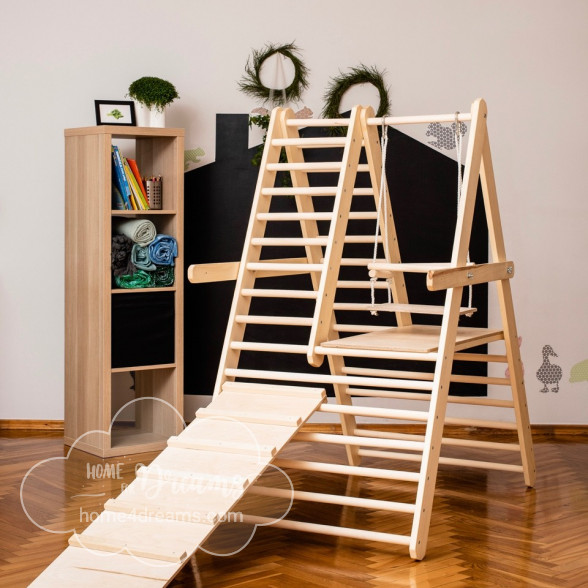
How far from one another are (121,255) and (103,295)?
0.24 metres

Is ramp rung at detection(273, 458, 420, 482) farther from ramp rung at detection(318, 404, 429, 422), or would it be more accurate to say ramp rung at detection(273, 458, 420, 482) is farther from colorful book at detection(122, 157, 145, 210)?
colorful book at detection(122, 157, 145, 210)

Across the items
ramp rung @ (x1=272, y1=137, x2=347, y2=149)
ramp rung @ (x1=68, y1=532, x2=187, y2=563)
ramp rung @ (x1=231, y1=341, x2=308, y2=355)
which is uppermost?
ramp rung @ (x1=272, y1=137, x2=347, y2=149)

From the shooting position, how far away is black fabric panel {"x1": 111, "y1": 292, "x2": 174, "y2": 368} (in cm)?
468

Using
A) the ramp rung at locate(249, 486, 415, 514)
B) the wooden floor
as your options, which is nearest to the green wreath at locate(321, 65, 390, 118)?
the wooden floor

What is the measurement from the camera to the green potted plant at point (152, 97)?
15.8 feet

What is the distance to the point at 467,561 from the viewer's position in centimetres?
317

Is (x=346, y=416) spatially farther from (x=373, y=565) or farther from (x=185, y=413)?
(x=185, y=413)

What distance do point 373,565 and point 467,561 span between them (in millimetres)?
349

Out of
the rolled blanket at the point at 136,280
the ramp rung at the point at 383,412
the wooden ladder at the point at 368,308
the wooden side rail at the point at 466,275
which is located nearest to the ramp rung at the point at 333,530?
the wooden ladder at the point at 368,308

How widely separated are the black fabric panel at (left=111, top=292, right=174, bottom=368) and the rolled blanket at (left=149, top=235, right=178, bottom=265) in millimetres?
186

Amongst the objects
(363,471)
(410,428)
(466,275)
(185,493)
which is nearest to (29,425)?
(410,428)

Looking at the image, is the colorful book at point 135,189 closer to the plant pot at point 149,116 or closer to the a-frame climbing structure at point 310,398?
the plant pot at point 149,116

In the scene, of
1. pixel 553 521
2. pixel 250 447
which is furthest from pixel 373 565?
pixel 553 521

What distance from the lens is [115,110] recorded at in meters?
4.95
